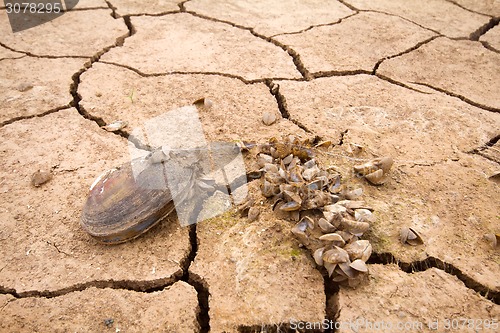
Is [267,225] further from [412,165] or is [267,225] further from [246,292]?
[412,165]

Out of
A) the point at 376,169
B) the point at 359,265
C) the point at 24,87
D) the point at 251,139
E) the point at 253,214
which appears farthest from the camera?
the point at 24,87

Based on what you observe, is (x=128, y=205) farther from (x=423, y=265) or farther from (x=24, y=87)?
(x=24, y=87)

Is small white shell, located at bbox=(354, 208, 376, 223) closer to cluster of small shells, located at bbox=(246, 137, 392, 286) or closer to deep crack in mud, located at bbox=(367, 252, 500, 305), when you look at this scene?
cluster of small shells, located at bbox=(246, 137, 392, 286)

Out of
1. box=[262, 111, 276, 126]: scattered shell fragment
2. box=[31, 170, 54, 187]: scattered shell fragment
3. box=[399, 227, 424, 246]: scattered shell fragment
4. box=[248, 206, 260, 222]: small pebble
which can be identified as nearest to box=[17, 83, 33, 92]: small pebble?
box=[31, 170, 54, 187]: scattered shell fragment

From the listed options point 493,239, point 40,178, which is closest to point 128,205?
point 40,178

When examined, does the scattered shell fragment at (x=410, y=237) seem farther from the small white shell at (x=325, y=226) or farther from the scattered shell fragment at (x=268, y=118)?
the scattered shell fragment at (x=268, y=118)

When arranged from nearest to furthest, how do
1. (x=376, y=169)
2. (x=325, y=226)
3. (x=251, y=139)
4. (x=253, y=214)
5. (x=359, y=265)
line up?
1. (x=359, y=265)
2. (x=325, y=226)
3. (x=253, y=214)
4. (x=376, y=169)
5. (x=251, y=139)

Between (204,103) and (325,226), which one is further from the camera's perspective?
(204,103)

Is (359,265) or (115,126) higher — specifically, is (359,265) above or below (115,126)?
Result: above
